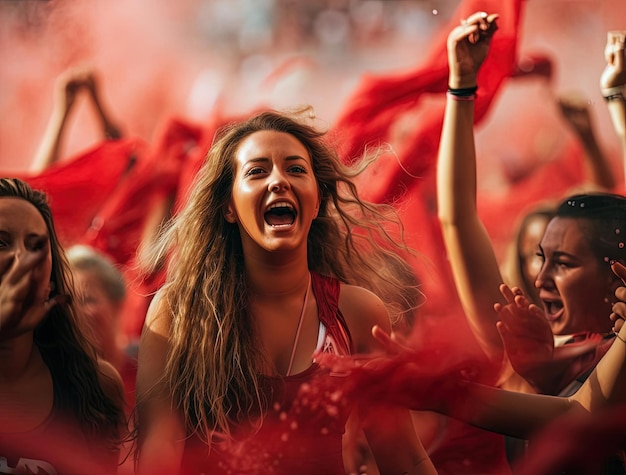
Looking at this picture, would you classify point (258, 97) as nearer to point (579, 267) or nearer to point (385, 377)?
point (385, 377)

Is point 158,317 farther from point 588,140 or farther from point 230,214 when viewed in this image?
point 588,140

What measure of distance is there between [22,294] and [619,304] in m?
1.72

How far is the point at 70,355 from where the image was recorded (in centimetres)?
248

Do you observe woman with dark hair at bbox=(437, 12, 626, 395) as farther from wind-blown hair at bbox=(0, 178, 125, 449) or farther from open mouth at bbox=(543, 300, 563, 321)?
wind-blown hair at bbox=(0, 178, 125, 449)

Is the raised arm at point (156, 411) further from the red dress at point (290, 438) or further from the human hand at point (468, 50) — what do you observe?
the human hand at point (468, 50)

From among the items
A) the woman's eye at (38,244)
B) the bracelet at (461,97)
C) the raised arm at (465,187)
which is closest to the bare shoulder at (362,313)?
the raised arm at (465,187)

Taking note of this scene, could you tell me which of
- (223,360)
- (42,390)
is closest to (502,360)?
(223,360)

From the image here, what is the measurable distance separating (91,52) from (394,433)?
1.48 meters

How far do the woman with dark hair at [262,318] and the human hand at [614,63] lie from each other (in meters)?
0.85

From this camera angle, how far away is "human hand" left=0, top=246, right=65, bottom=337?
2410 mm

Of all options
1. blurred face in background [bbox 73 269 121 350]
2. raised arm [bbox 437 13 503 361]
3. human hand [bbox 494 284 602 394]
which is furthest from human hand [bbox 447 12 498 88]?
blurred face in background [bbox 73 269 121 350]

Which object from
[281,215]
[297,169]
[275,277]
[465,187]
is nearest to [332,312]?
[275,277]

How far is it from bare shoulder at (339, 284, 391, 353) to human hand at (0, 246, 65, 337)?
0.88m

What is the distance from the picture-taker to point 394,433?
2398mm
